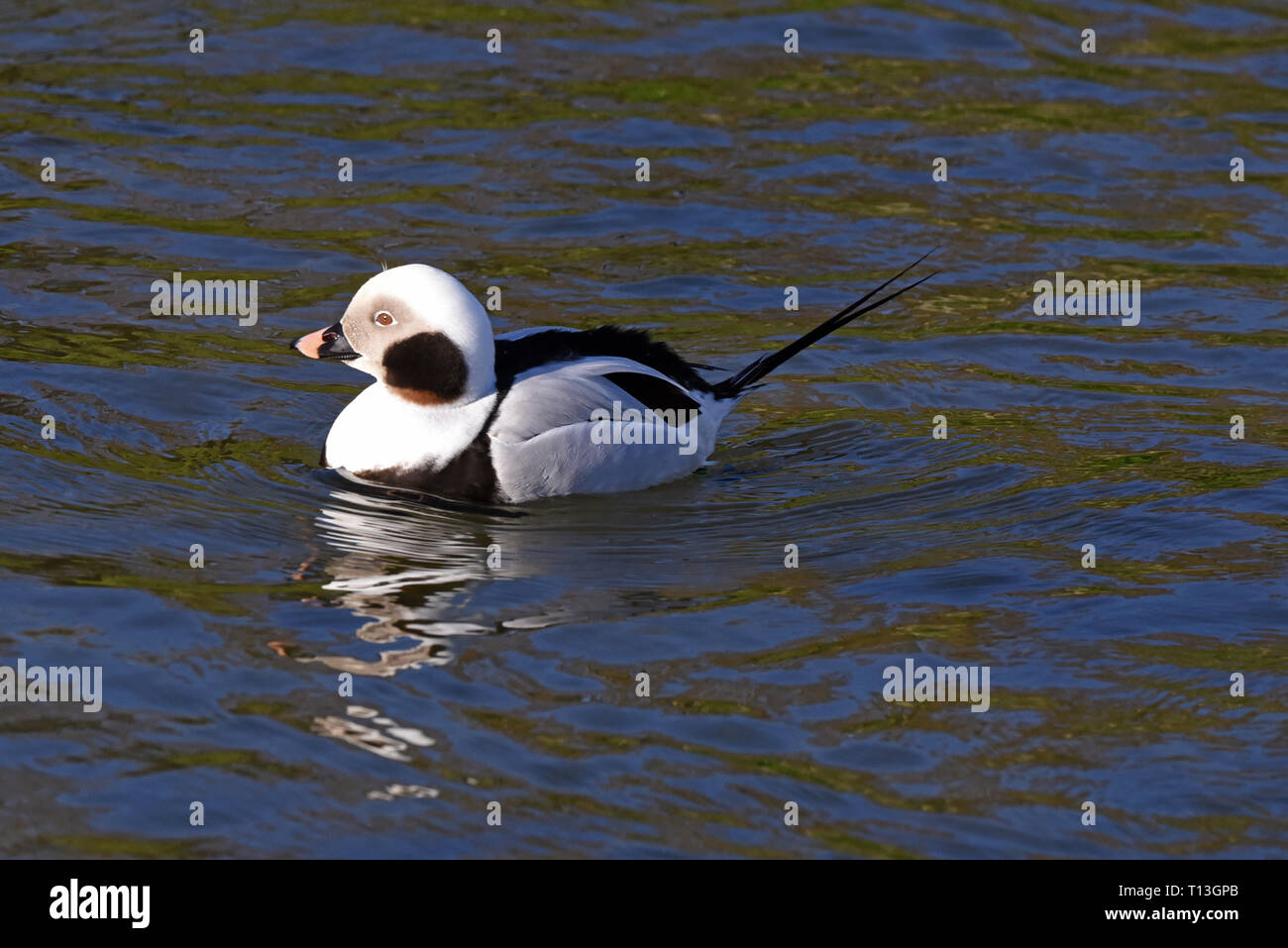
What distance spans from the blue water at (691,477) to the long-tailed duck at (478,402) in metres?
0.20

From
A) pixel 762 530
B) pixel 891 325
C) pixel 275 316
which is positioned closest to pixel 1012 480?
pixel 762 530

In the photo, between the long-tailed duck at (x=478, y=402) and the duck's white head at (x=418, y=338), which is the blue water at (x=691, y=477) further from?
the duck's white head at (x=418, y=338)

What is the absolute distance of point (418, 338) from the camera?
8969 millimetres

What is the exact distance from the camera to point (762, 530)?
28.9 ft

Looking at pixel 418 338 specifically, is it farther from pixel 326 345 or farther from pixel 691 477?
pixel 691 477

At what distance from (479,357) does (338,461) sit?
0.89 m

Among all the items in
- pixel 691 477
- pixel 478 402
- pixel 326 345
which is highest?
pixel 326 345

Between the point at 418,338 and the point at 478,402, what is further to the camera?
the point at 478,402

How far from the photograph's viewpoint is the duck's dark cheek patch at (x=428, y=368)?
8.95 m

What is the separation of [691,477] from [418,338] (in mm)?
1603

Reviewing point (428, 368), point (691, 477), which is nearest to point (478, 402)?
point (428, 368)

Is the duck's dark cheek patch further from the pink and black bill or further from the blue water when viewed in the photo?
the blue water

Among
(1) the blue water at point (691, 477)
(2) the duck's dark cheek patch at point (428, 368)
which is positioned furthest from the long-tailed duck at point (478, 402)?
(1) the blue water at point (691, 477)

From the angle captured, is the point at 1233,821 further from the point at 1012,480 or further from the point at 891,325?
the point at 891,325
